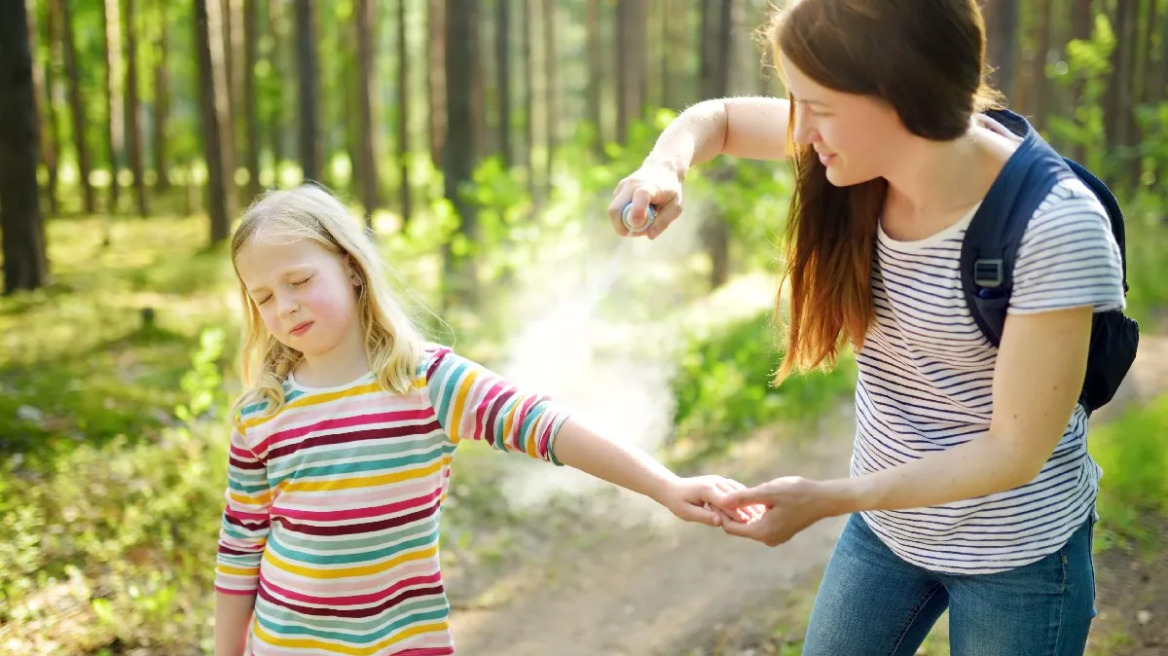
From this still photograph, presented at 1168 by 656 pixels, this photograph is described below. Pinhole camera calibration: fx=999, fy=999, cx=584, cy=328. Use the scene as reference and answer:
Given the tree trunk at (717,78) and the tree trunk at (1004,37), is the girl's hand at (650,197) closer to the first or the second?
the tree trunk at (1004,37)

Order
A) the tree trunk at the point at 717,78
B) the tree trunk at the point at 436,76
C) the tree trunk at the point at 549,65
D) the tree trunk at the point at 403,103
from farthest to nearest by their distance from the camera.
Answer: the tree trunk at the point at 549,65, the tree trunk at the point at 436,76, the tree trunk at the point at 403,103, the tree trunk at the point at 717,78

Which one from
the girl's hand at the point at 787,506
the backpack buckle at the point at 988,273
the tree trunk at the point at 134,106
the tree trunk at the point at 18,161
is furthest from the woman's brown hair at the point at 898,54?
the tree trunk at the point at 134,106

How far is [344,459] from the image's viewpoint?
217 centimetres

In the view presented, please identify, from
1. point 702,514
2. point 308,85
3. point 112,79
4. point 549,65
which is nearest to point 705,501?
point 702,514

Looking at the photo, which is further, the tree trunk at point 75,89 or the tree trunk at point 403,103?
the tree trunk at point 403,103

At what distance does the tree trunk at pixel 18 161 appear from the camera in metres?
9.16

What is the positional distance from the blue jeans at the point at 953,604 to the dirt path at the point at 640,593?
2279mm

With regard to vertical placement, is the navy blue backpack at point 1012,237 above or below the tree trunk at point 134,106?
above

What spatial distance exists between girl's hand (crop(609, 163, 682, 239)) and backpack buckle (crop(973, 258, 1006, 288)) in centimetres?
62

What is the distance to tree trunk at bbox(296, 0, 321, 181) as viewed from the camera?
529 inches

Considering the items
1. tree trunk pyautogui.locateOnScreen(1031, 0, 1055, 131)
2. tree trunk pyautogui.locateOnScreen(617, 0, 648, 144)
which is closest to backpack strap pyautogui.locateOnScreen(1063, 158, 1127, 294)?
tree trunk pyautogui.locateOnScreen(1031, 0, 1055, 131)

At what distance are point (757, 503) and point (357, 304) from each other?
3.47ft

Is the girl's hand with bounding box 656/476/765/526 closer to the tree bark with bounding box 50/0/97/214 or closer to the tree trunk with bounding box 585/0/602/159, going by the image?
the tree bark with bounding box 50/0/97/214

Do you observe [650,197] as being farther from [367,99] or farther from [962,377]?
[367,99]
